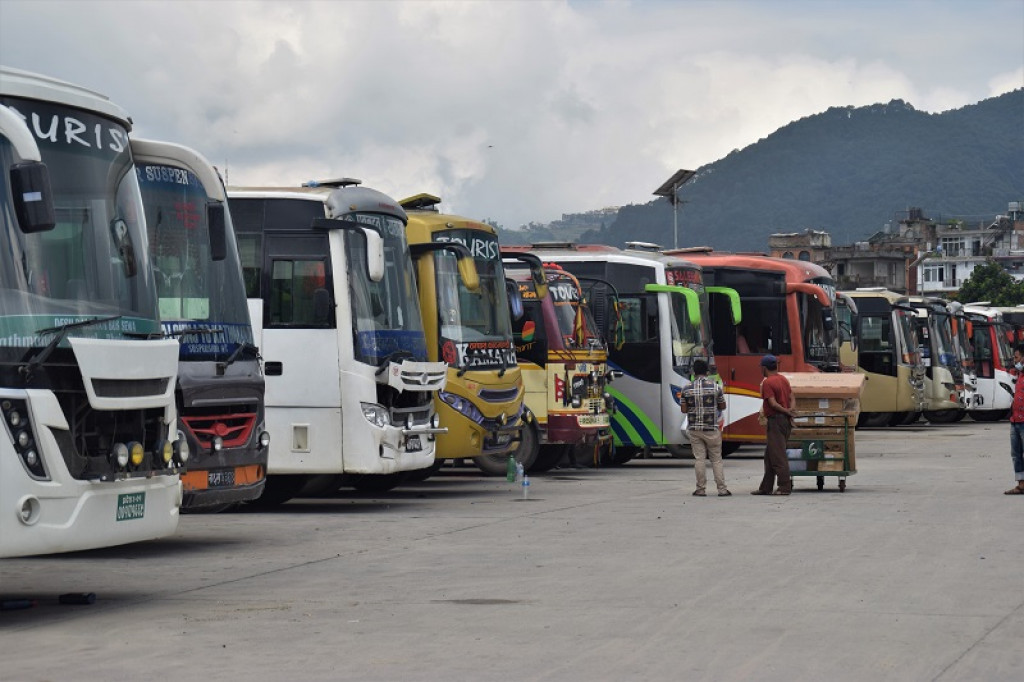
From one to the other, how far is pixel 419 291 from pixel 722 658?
13017 mm

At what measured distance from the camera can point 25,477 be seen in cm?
1066

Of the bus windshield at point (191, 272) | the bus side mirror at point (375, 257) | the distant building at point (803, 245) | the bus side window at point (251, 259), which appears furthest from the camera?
the distant building at point (803, 245)

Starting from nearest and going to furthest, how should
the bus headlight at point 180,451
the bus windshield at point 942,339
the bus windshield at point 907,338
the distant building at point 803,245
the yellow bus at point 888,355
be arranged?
the bus headlight at point 180,451 < the yellow bus at point 888,355 < the bus windshield at point 907,338 < the bus windshield at point 942,339 < the distant building at point 803,245

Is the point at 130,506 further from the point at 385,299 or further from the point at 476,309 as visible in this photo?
the point at 476,309

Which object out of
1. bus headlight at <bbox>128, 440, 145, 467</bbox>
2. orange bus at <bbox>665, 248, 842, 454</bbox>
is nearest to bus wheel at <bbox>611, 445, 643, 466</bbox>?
orange bus at <bbox>665, 248, 842, 454</bbox>

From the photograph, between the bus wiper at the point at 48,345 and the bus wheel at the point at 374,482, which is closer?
the bus wiper at the point at 48,345

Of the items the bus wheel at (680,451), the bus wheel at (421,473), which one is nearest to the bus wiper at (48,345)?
the bus wheel at (421,473)

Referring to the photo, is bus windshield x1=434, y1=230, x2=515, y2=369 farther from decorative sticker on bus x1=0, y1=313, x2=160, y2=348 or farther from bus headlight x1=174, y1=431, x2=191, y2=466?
decorative sticker on bus x1=0, y1=313, x2=160, y2=348

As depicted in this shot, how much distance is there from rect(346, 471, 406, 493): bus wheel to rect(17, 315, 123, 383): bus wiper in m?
11.1

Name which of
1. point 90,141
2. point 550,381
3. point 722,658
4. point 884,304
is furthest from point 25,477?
point 884,304

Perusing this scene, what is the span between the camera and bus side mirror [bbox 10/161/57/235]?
1059 centimetres

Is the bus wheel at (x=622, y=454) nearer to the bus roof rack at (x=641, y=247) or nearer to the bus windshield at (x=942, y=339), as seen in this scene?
the bus roof rack at (x=641, y=247)

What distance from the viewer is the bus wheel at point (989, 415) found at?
56.8m

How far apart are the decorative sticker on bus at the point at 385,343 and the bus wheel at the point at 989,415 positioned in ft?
131
